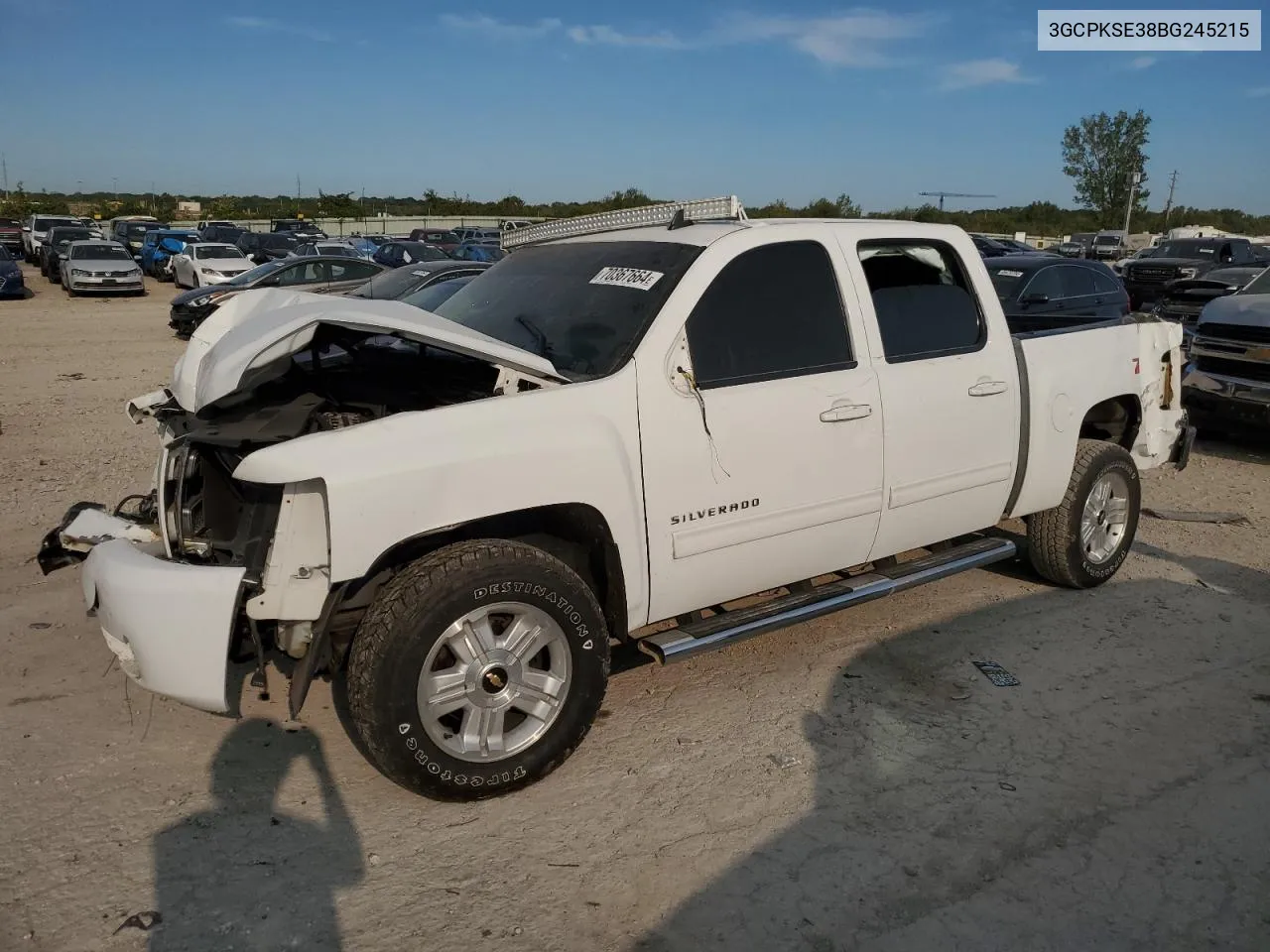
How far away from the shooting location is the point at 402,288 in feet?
41.5

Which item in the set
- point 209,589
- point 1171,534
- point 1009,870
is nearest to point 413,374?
point 209,589

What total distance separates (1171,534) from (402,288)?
31.0 feet

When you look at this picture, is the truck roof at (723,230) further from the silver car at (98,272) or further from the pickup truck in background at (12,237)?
the pickup truck in background at (12,237)

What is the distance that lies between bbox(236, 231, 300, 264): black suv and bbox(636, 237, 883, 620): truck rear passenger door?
31.0 m

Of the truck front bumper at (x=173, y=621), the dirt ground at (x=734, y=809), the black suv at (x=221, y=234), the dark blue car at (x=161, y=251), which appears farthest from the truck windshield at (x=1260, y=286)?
the black suv at (x=221, y=234)

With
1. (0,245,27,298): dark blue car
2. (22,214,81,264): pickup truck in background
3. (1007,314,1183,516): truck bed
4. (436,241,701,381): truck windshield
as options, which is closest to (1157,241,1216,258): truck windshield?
(1007,314,1183,516): truck bed

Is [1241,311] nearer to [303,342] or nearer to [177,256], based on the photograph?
[303,342]

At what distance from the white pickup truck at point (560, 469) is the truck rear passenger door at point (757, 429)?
1 centimetres

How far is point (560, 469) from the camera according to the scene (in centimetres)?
335

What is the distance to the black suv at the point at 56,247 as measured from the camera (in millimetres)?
30289

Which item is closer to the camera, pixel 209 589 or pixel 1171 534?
pixel 209 589

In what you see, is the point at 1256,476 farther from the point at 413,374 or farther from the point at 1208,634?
the point at 413,374

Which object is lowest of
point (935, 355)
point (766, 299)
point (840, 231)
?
point (935, 355)

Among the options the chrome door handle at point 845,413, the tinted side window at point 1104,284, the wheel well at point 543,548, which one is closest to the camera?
the wheel well at point 543,548
